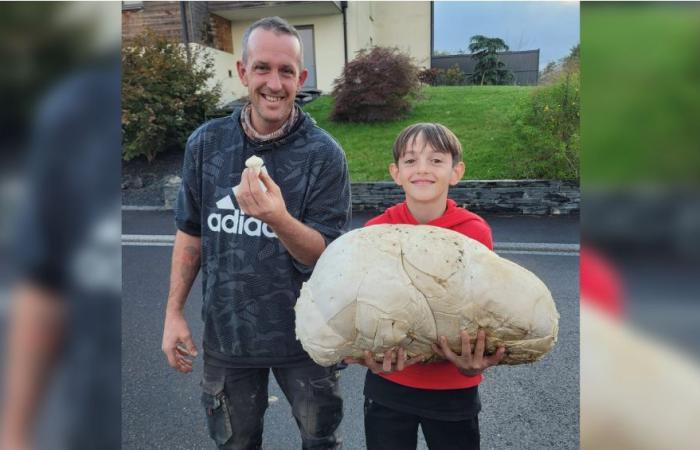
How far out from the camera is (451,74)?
15055 mm

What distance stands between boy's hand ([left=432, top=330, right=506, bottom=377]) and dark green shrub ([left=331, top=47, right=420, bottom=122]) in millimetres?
10170

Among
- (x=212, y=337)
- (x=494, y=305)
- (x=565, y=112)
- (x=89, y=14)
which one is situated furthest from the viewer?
(x=565, y=112)

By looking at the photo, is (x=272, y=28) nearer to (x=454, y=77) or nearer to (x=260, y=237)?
(x=260, y=237)

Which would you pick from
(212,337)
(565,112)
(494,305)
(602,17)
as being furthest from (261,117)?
(565,112)

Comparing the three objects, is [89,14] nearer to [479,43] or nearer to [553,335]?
[553,335]

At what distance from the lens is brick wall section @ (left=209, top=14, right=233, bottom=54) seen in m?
13.6

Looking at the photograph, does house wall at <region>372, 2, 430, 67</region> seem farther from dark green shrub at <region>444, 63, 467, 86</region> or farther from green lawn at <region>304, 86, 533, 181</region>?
green lawn at <region>304, 86, 533, 181</region>

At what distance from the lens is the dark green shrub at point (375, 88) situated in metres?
11.3

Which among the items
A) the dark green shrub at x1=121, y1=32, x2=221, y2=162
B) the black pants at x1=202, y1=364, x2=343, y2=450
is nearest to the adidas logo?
the black pants at x1=202, y1=364, x2=343, y2=450

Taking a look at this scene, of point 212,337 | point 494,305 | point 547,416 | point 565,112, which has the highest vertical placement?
point 565,112

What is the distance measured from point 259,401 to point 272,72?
4.44 ft

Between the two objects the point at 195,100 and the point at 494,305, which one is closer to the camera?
the point at 494,305

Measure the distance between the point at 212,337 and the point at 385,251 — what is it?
0.89m

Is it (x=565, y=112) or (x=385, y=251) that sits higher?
(x=565, y=112)
